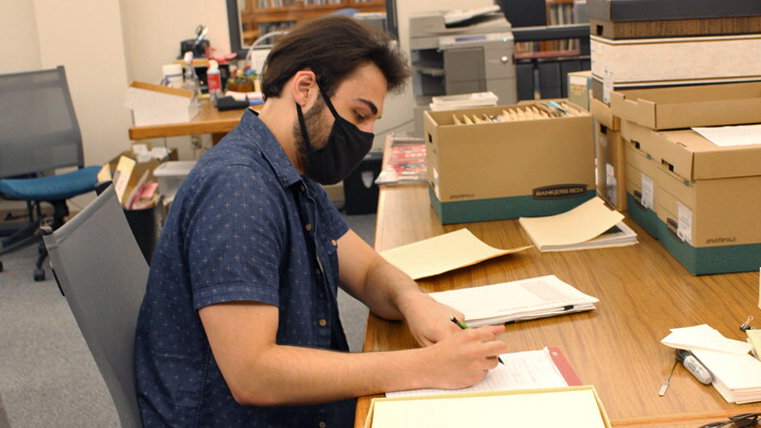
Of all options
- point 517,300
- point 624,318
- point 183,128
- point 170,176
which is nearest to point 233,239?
point 517,300

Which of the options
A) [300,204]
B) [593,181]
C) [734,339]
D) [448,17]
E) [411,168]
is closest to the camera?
[734,339]

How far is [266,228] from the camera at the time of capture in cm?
119

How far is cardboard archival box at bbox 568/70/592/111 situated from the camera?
246 cm

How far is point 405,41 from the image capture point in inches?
195

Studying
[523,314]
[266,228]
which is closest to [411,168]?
[523,314]

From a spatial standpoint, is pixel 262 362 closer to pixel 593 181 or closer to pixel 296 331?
pixel 296 331

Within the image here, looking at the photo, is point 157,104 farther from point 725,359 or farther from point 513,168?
point 725,359

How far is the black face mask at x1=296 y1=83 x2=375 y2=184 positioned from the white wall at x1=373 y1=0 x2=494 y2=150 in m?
3.35

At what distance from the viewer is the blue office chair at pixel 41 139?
4.11 meters

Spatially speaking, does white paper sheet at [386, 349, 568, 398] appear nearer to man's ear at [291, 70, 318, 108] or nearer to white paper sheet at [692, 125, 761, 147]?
man's ear at [291, 70, 318, 108]

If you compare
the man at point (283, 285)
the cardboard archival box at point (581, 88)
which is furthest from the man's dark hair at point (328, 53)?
the cardboard archival box at point (581, 88)

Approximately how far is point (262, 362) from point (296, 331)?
0.53 ft

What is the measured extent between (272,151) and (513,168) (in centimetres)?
82

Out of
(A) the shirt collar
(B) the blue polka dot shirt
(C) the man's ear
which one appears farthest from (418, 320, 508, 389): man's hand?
(C) the man's ear
